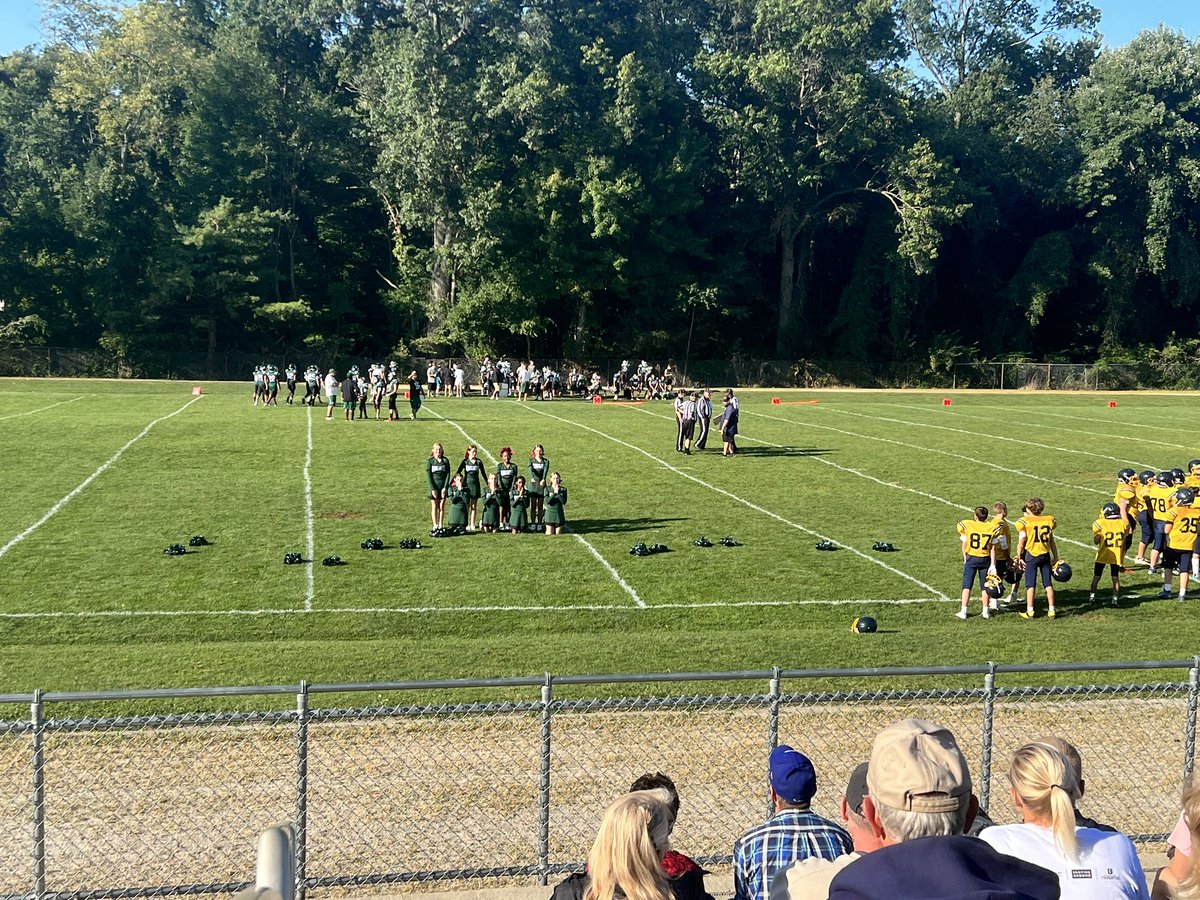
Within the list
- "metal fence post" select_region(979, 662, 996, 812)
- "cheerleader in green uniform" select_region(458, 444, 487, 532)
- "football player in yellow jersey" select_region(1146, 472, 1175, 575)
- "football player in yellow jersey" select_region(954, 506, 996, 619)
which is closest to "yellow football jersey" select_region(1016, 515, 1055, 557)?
"football player in yellow jersey" select_region(954, 506, 996, 619)

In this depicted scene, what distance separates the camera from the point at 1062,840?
3996 mm

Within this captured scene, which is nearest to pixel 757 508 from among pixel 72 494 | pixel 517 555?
pixel 517 555

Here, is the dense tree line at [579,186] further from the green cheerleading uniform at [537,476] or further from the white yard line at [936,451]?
the green cheerleading uniform at [537,476]

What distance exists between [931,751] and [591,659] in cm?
965

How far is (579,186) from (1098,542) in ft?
165

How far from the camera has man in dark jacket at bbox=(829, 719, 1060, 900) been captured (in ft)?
10.1

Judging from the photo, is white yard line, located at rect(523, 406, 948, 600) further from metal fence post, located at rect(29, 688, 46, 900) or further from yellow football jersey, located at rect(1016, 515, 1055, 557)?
metal fence post, located at rect(29, 688, 46, 900)

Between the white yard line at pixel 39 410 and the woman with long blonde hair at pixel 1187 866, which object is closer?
the woman with long blonde hair at pixel 1187 866

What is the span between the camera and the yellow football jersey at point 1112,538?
16.6 meters

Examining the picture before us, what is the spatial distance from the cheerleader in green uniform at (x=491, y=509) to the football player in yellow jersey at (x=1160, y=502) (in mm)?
10743

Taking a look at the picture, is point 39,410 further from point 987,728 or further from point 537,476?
point 987,728

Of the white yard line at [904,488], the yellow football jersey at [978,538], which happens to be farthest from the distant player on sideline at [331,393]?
the yellow football jersey at [978,538]

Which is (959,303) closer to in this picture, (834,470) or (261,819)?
(834,470)

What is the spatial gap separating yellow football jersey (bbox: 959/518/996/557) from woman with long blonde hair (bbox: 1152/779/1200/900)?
467 inches
